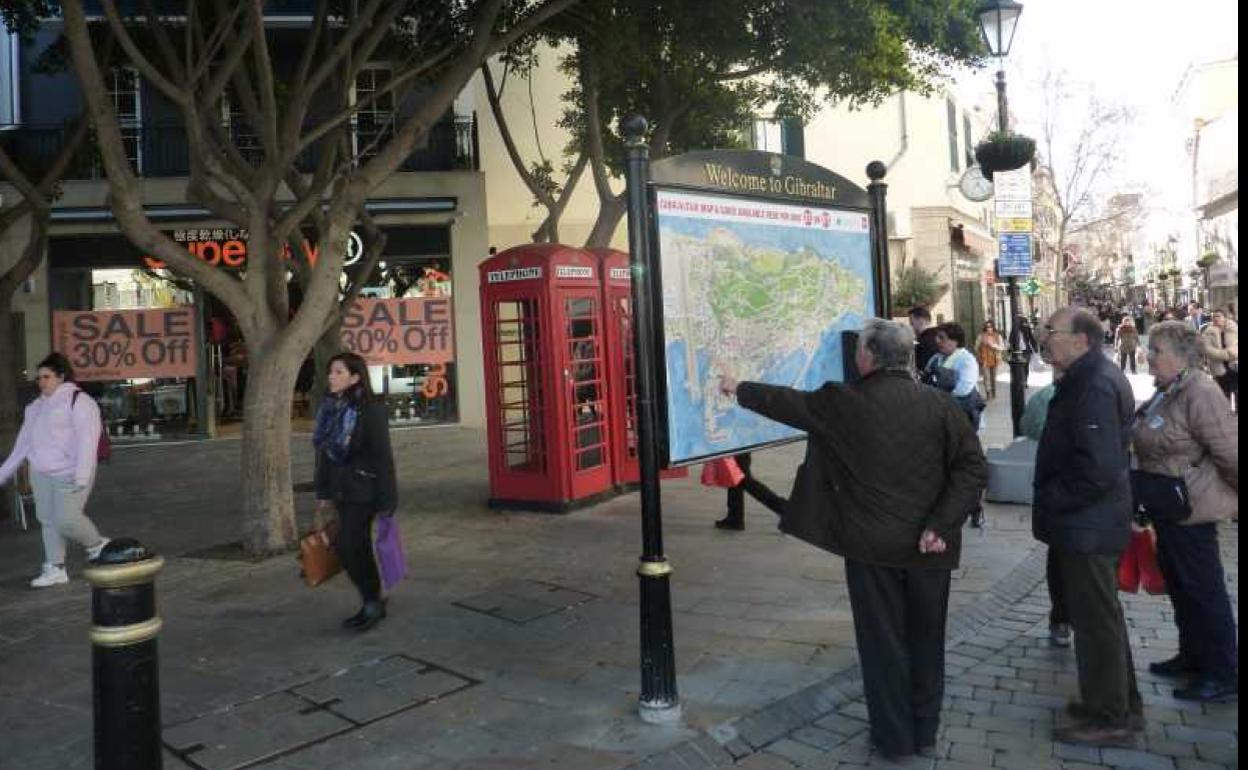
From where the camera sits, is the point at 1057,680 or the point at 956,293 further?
the point at 956,293

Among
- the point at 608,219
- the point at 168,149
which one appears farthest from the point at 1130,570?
the point at 168,149

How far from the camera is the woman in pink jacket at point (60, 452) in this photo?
709cm

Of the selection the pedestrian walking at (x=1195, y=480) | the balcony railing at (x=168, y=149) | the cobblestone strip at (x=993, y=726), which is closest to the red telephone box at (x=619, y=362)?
the cobblestone strip at (x=993, y=726)

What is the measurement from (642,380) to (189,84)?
17.4ft

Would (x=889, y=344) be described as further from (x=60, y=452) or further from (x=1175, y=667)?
(x=60, y=452)

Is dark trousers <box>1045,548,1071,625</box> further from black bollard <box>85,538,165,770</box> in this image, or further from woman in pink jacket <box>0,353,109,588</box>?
woman in pink jacket <box>0,353,109,588</box>

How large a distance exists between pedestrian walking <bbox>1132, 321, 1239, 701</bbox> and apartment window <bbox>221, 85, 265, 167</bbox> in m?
15.7

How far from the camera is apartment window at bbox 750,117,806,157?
22.5 m

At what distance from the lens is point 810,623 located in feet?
18.9

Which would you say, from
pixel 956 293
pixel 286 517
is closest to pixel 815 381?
pixel 286 517

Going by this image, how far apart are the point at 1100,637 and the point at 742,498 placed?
4461 millimetres

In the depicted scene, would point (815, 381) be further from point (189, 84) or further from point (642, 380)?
point (189, 84)

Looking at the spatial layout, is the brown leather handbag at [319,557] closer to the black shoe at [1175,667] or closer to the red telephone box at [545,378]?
the red telephone box at [545,378]

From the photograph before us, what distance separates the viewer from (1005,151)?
424 inches
